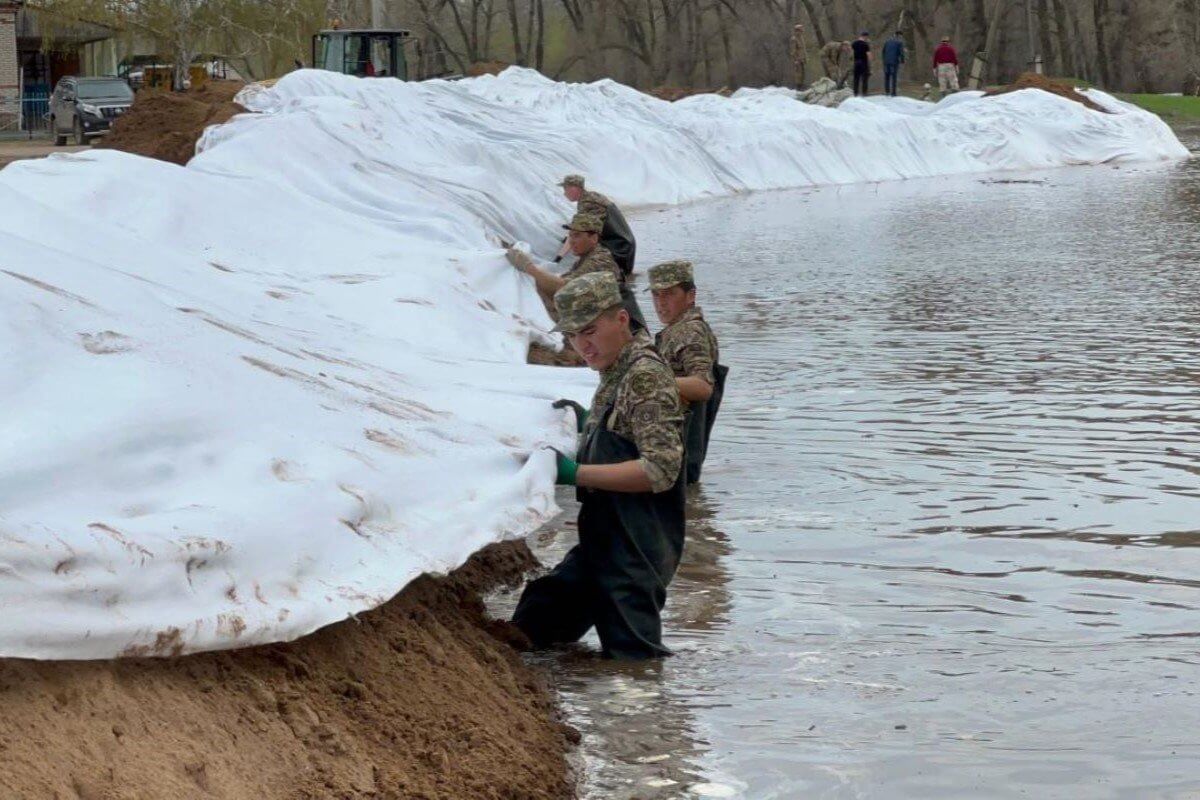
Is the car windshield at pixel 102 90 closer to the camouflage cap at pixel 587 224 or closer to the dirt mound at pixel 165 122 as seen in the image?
the dirt mound at pixel 165 122

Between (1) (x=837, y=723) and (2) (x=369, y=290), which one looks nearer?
(1) (x=837, y=723)

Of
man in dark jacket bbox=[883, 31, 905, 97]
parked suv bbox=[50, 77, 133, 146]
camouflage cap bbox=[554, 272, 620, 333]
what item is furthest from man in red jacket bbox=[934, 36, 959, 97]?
camouflage cap bbox=[554, 272, 620, 333]

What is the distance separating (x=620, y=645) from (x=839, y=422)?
4583mm

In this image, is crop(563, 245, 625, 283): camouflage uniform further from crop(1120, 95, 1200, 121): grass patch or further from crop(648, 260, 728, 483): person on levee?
crop(1120, 95, 1200, 121): grass patch

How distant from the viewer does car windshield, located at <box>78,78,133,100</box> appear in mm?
40781

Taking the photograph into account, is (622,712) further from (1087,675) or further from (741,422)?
(741,422)

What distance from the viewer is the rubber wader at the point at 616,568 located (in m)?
5.89

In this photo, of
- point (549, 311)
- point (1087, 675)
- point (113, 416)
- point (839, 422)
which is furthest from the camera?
point (549, 311)

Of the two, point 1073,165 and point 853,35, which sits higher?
point 853,35

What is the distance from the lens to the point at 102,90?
41188 mm

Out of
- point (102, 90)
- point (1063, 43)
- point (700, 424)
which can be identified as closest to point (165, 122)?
point (700, 424)

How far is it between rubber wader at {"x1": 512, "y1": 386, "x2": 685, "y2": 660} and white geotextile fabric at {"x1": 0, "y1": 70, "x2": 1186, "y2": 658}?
0.78 ft

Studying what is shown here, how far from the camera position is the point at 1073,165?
40625mm

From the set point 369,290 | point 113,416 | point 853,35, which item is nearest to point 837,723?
point 113,416
